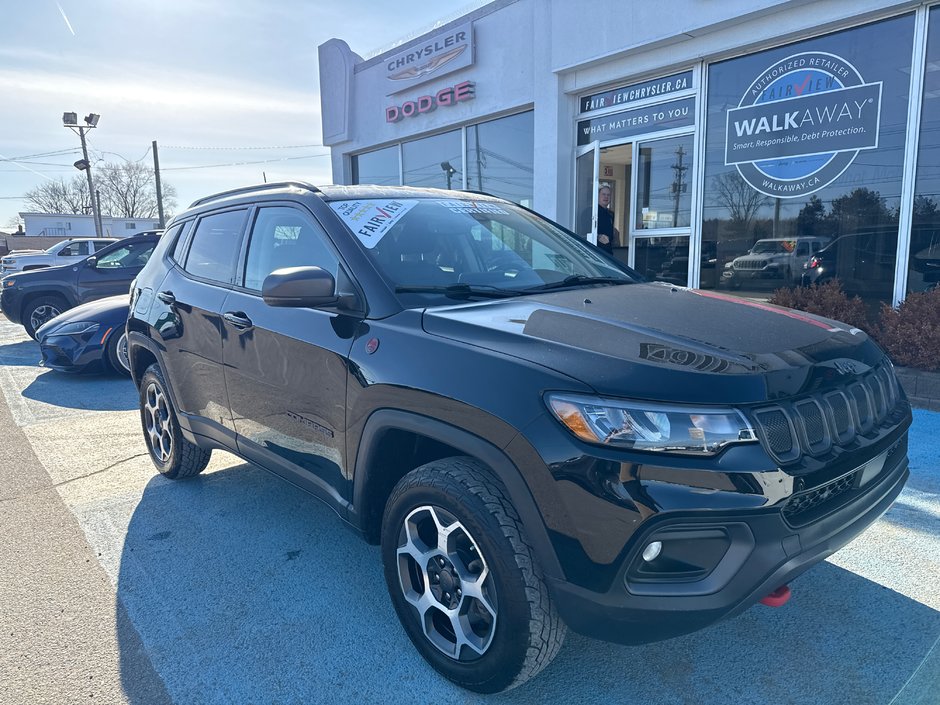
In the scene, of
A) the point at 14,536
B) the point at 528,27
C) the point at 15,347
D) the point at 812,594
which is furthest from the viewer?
the point at 15,347

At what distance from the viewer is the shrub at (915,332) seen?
17.5 ft

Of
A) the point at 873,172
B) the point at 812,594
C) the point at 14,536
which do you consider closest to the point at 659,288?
the point at 812,594

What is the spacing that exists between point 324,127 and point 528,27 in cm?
654

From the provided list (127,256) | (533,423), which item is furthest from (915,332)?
(127,256)

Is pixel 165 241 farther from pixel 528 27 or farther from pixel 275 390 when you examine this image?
pixel 528 27

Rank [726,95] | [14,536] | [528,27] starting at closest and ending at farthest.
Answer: [14,536]
[726,95]
[528,27]

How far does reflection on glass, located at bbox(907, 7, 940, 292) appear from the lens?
6.17 metres

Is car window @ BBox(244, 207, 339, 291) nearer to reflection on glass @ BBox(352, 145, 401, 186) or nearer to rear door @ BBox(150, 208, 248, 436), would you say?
rear door @ BBox(150, 208, 248, 436)

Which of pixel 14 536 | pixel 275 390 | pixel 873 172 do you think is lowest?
pixel 14 536

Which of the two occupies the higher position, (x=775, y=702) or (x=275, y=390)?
(x=275, y=390)

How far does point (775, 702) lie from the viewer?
217 centimetres

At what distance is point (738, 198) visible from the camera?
25.3ft

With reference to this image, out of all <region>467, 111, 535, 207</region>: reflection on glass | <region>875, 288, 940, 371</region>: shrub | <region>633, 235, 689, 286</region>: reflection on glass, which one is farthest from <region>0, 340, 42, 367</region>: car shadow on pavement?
<region>875, 288, 940, 371</region>: shrub

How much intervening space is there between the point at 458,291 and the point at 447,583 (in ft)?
3.79
